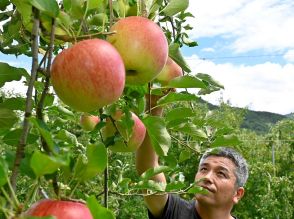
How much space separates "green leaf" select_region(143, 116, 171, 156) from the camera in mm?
894

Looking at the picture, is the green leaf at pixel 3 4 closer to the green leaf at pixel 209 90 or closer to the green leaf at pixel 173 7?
the green leaf at pixel 173 7

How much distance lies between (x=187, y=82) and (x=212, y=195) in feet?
4.94

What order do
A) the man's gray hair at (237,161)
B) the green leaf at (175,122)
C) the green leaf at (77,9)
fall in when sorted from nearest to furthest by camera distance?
1. the green leaf at (77,9)
2. the green leaf at (175,122)
3. the man's gray hair at (237,161)

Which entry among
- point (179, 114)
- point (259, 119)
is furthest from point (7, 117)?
point (259, 119)

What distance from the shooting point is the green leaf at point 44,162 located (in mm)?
460

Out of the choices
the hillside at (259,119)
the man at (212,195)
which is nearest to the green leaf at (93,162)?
the man at (212,195)

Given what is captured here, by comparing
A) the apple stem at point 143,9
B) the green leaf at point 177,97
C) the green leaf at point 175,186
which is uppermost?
the apple stem at point 143,9

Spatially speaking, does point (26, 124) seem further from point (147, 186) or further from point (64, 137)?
point (147, 186)

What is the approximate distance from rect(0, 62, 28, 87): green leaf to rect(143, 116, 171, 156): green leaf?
0.24 meters

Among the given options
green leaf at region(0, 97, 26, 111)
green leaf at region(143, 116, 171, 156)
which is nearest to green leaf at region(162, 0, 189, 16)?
green leaf at region(143, 116, 171, 156)

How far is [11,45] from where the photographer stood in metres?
1.02

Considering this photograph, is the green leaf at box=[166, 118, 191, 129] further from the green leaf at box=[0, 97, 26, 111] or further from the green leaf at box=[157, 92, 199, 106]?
the green leaf at box=[0, 97, 26, 111]

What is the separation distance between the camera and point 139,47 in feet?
2.42

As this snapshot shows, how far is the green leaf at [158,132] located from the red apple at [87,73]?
223mm
